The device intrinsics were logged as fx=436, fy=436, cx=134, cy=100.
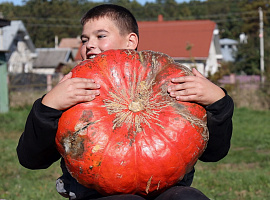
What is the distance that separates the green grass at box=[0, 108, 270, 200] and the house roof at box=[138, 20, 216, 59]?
2643 cm

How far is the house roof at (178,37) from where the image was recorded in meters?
37.0

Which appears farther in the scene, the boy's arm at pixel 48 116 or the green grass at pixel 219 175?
the green grass at pixel 219 175

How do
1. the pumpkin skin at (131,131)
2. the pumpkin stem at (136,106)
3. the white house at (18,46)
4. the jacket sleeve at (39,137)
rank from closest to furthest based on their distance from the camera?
the pumpkin skin at (131,131) → the pumpkin stem at (136,106) → the jacket sleeve at (39,137) → the white house at (18,46)

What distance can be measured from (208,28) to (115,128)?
38.9 metres

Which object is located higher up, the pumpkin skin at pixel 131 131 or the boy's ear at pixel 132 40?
the boy's ear at pixel 132 40

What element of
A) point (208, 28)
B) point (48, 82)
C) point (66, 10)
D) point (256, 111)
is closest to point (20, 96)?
point (48, 82)

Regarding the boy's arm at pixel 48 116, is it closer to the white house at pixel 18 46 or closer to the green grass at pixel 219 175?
the green grass at pixel 219 175

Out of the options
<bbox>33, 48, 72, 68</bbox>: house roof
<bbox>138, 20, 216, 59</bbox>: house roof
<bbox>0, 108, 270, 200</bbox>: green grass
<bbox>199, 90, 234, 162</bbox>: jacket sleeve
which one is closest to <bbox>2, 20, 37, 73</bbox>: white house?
<bbox>33, 48, 72, 68</bbox>: house roof

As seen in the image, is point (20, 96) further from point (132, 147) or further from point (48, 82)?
point (132, 147)

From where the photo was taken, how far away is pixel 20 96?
17.1 meters

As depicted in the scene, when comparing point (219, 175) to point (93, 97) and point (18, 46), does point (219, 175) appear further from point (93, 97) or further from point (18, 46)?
point (18, 46)

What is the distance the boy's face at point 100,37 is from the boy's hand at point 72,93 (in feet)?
1.84

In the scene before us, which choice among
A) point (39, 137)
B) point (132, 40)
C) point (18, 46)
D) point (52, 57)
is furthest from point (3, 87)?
point (52, 57)

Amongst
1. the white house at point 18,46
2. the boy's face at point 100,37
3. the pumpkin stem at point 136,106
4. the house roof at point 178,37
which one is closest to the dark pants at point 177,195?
the pumpkin stem at point 136,106
